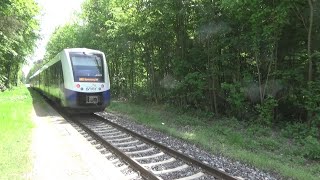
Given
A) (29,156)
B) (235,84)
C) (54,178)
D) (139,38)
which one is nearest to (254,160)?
(54,178)

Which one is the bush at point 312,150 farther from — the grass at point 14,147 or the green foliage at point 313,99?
the grass at point 14,147

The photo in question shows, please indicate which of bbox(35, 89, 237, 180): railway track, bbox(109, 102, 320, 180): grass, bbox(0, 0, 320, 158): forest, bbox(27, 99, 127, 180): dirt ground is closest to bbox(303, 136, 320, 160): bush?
bbox(0, 0, 320, 158): forest

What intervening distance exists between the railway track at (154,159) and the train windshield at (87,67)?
12.0 ft

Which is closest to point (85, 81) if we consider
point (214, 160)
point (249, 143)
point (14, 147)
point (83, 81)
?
point (83, 81)

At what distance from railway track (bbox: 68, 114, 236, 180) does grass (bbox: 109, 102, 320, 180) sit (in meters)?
1.18

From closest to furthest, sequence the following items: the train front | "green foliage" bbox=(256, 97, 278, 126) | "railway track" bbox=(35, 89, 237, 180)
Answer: "railway track" bbox=(35, 89, 237, 180) → "green foliage" bbox=(256, 97, 278, 126) → the train front

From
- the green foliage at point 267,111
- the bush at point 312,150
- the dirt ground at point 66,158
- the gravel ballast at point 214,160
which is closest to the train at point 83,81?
the dirt ground at point 66,158

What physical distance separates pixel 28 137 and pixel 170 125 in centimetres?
498

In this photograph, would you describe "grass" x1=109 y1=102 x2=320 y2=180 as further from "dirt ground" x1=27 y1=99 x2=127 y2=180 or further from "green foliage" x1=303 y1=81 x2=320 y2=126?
"dirt ground" x1=27 y1=99 x2=127 y2=180

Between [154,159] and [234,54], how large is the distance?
277 inches

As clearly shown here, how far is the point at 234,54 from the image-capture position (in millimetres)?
13703

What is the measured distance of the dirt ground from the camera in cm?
653

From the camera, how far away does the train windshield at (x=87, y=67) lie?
48.9ft

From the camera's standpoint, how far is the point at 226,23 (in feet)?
44.4
